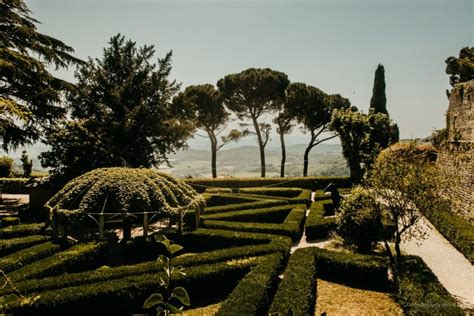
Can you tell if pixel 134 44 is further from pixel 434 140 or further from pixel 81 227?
pixel 434 140

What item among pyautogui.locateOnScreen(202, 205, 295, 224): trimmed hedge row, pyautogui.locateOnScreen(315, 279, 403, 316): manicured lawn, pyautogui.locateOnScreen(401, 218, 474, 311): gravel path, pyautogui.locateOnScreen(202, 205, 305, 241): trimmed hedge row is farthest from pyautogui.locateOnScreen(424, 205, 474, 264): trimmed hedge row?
pyautogui.locateOnScreen(202, 205, 295, 224): trimmed hedge row

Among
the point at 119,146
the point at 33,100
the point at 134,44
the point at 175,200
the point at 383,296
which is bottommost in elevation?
the point at 383,296

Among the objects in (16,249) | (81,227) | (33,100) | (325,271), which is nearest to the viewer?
(325,271)

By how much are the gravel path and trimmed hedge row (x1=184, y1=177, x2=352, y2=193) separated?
15.6 meters

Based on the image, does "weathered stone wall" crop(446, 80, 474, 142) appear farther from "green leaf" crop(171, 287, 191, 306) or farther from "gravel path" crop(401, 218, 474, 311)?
"green leaf" crop(171, 287, 191, 306)

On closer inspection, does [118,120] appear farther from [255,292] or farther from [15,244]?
[255,292]

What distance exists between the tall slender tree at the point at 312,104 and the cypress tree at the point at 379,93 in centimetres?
367

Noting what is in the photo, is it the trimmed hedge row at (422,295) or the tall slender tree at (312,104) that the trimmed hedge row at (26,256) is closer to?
the trimmed hedge row at (422,295)

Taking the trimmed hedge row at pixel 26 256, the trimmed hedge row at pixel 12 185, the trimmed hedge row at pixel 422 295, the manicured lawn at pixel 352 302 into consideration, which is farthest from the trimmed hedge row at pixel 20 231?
the trimmed hedge row at pixel 12 185

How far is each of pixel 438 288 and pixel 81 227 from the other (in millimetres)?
17914

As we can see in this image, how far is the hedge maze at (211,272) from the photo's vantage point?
8523 mm

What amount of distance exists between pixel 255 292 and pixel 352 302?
3.36m

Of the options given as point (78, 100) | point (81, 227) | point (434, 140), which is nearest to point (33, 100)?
point (78, 100)

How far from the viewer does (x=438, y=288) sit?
918 cm
